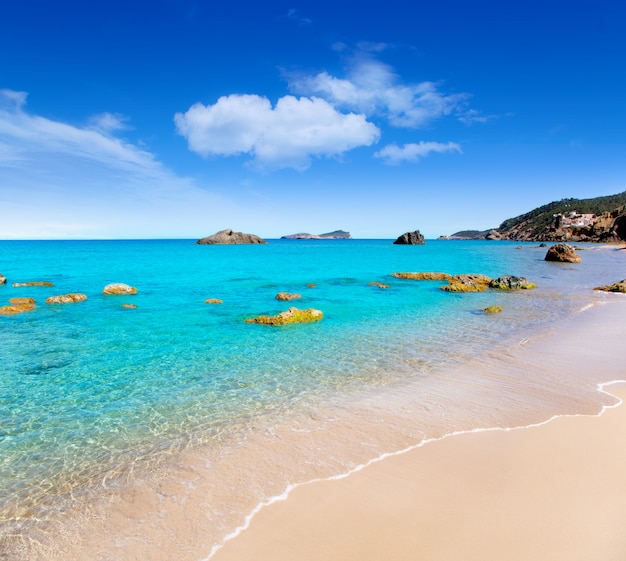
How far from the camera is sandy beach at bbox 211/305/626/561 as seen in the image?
4895 mm

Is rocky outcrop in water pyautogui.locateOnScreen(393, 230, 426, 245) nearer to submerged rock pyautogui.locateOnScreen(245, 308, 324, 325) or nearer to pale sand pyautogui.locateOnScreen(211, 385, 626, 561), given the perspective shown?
submerged rock pyautogui.locateOnScreen(245, 308, 324, 325)

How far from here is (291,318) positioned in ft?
65.0

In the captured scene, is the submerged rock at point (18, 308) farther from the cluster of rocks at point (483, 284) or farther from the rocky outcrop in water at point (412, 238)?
the rocky outcrop in water at point (412, 238)

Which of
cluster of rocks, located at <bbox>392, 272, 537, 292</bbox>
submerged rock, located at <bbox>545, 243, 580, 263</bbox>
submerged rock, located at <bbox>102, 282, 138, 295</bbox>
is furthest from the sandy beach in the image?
submerged rock, located at <bbox>545, 243, 580, 263</bbox>

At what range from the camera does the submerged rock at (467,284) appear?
31531 millimetres

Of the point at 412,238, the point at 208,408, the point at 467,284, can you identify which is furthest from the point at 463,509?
the point at 412,238

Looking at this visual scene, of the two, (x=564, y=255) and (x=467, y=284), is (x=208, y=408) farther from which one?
(x=564, y=255)

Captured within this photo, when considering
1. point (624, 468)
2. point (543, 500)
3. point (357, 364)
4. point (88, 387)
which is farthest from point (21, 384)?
point (624, 468)

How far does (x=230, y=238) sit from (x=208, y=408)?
18625 centimetres

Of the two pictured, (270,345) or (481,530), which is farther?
(270,345)

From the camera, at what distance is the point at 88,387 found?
424 inches

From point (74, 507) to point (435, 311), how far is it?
2060cm

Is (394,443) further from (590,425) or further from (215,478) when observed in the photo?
(590,425)

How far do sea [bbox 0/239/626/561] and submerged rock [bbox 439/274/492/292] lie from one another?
35.6 feet
